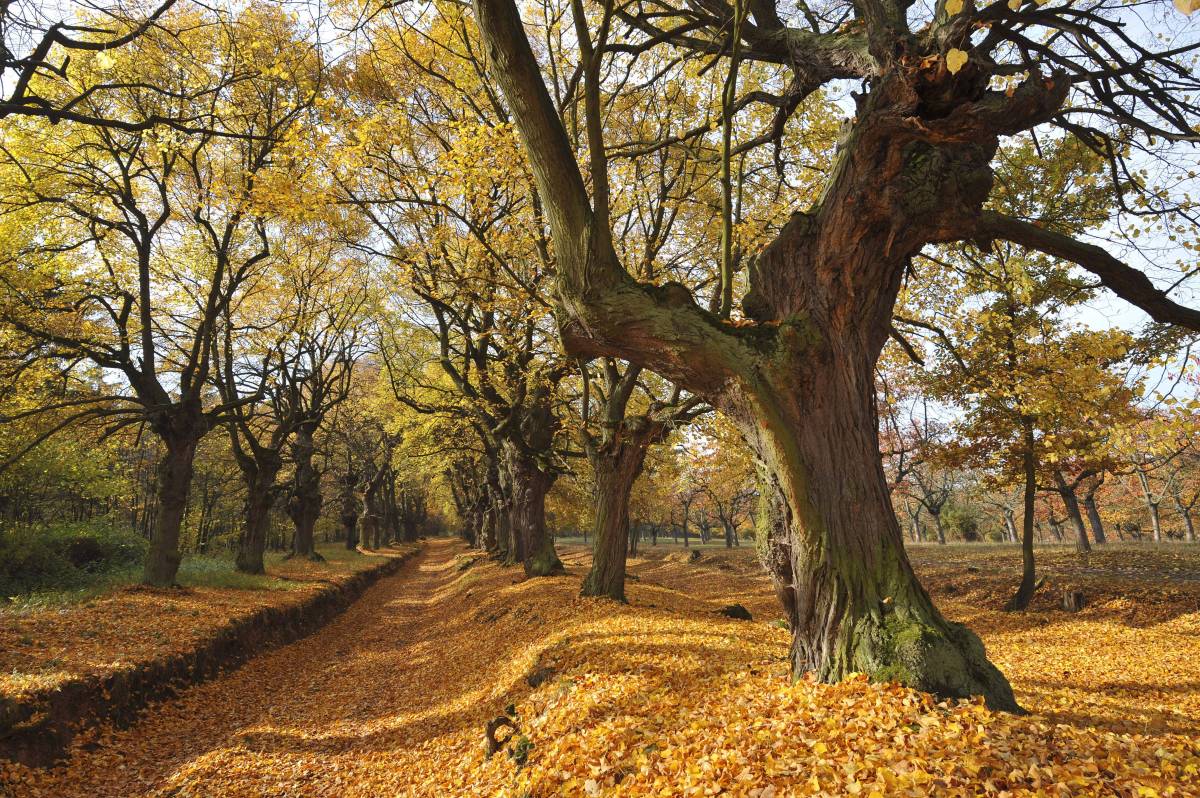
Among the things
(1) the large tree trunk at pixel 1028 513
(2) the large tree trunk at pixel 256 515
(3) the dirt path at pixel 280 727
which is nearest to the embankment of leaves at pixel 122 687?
(3) the dirt path at pixel 280 727

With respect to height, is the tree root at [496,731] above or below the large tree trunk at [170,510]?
below

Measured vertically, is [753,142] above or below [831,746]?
above

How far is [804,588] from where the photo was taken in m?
4.30

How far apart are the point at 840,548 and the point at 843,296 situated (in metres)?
2.04

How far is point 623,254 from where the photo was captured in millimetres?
10258

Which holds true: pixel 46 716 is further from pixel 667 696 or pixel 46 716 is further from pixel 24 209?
pixel 24 209

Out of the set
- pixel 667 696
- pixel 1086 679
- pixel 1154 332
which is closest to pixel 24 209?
pixel 667 696

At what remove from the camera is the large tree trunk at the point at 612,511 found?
10.1 m

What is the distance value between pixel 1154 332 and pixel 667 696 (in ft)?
48.8

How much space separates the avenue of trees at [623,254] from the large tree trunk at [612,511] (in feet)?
0.19

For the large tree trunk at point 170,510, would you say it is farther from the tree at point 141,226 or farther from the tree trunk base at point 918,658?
the tree trunk base at point 918,658

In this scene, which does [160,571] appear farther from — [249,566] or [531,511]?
[531,511]

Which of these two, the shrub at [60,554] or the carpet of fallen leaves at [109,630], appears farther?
the shrub at [60,554]

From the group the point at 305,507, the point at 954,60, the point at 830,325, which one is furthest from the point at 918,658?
the point at 305,507
